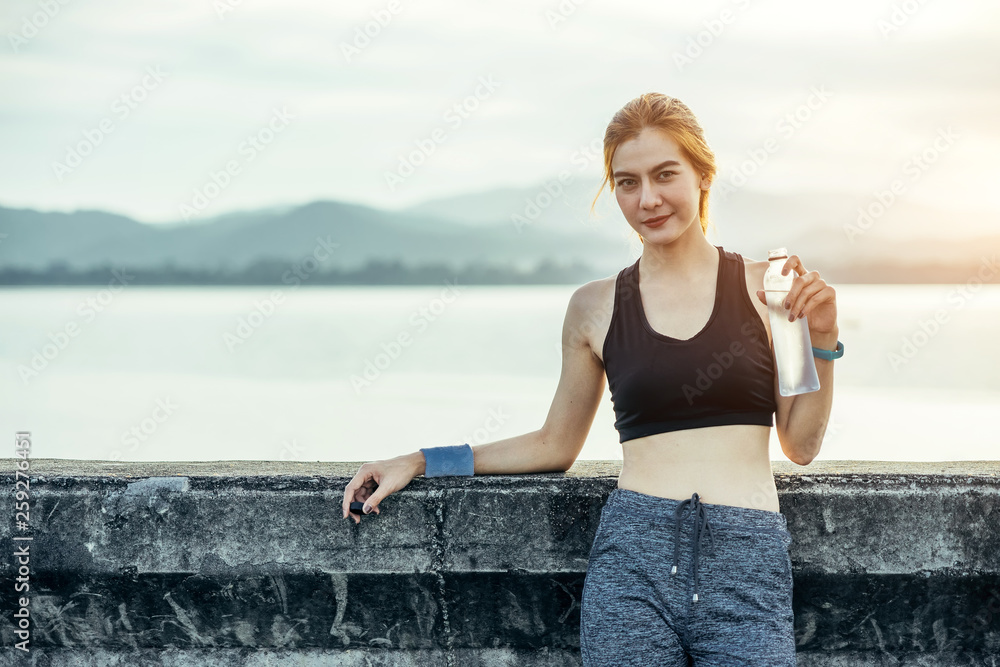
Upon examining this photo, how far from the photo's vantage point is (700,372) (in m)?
2.32

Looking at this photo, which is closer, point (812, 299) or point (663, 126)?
point (812, 299)

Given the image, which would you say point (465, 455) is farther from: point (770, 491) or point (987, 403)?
point (987, 403)

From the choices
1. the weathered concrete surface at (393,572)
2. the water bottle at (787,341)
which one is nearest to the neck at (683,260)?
the water bottle at (787,341)

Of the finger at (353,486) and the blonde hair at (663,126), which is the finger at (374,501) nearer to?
the finger at (353,486)

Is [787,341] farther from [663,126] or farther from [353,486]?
[353,486]

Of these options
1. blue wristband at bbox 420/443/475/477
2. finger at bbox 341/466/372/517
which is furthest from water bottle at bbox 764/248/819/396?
finger at bbox 341/466/372/517

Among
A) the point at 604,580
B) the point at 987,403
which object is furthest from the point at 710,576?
the point at 987,403

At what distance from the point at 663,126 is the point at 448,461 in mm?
1137

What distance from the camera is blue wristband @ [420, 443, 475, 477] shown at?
2.66 meters

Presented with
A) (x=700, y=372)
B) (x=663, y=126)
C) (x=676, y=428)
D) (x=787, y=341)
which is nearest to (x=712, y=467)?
(x=676, y=428)

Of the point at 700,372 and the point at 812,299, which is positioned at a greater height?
the point at 812,299

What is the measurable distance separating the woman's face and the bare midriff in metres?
0.56

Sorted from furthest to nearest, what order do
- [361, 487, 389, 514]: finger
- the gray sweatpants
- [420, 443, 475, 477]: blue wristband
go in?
[420, 443, 475, 477]: blue wristband < [361, 487, 389, 514]: finger < the gray sweatpants

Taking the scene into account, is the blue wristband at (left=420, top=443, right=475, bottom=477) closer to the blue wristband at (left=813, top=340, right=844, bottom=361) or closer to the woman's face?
the woman's face
